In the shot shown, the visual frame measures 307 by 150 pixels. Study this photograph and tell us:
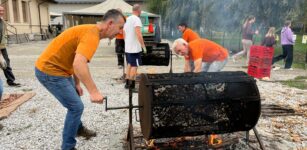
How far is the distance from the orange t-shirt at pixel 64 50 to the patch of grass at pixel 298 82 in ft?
19.6

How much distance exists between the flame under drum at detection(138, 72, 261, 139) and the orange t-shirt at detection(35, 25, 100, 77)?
71cm

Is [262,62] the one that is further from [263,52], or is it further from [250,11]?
[250,11]

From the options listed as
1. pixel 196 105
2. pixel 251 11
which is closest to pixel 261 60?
pixel 196 105

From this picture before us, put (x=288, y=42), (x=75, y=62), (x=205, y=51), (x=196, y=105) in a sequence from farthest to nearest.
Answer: (x=288, y=42) → (x=205, y=51) → (x=196, y=105) → (x=75, y=62)

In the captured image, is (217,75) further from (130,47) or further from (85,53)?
(130,47)

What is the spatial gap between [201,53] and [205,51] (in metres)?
0.38

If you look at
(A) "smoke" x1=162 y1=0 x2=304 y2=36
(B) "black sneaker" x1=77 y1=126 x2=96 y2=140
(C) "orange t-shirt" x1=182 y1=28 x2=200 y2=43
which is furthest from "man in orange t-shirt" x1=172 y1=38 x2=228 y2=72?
(A) "smoke" x1=162 y1=0 x2=304 y2=36

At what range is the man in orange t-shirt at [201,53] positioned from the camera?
4008 mm

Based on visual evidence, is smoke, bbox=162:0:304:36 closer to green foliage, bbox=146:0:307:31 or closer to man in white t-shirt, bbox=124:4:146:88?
green foliage, bbox=146:0:307:31

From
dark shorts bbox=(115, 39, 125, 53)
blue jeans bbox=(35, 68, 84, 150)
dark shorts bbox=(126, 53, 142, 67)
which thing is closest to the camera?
blue jeans bbox=(35, 68, 84, 150)

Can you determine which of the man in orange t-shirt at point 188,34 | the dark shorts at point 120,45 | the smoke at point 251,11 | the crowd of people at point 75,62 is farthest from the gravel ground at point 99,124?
the smoke at point 251,11

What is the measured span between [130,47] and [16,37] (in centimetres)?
1806

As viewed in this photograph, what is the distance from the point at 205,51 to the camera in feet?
14.5

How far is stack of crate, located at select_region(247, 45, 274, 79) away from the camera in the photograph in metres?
7.68
